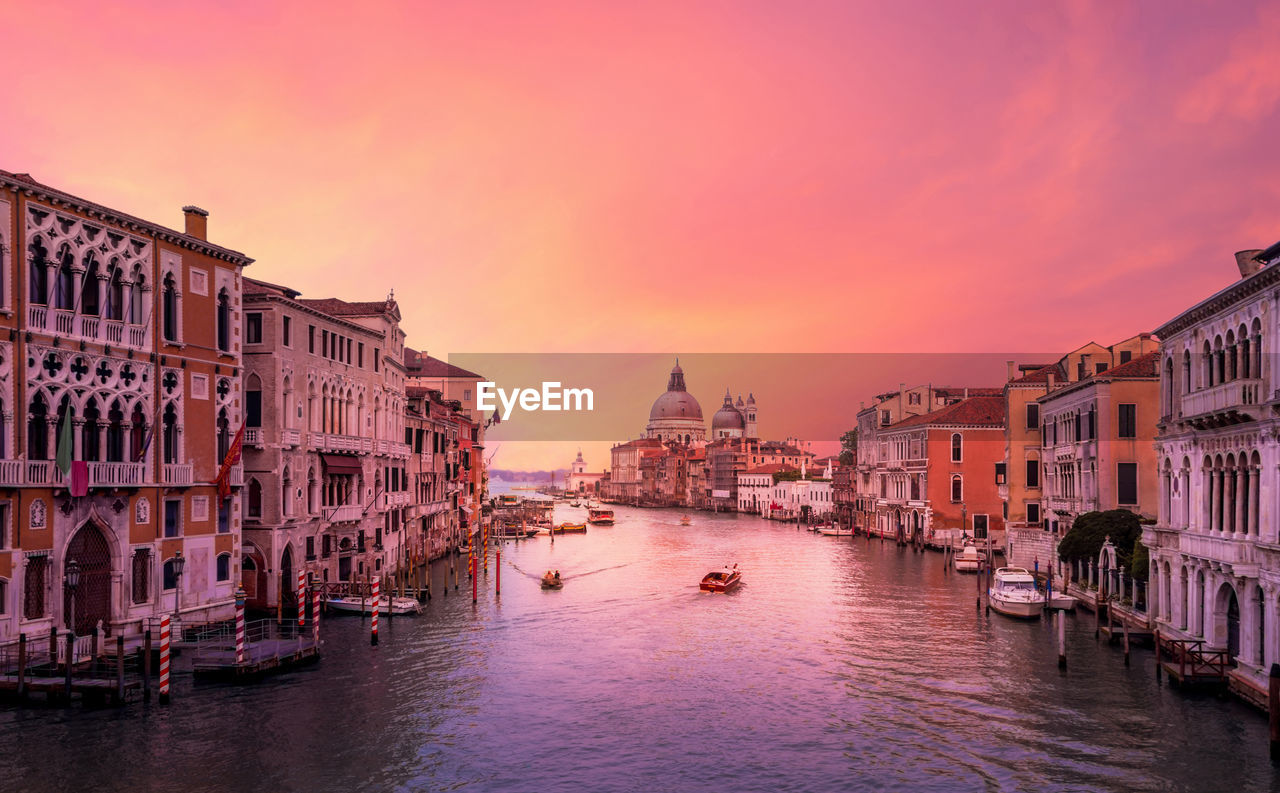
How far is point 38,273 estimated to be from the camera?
28344 millimetres

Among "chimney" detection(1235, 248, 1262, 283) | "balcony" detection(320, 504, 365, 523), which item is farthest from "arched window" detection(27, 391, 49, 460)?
"chimney" detection(1235, 248, 1262, 283)

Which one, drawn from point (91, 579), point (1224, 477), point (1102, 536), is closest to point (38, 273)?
point (91, 579)

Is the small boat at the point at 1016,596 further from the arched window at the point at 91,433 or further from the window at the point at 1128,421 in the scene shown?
the arched window at the point at 91,433

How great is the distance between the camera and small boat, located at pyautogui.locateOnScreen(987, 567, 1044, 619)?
43.0 metres

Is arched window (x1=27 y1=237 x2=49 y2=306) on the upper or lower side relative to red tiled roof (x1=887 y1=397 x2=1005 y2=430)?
upper

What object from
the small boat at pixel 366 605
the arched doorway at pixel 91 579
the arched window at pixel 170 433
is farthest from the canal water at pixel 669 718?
the arched window at pixel 170 433

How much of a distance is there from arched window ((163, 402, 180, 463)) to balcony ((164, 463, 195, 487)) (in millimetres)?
283

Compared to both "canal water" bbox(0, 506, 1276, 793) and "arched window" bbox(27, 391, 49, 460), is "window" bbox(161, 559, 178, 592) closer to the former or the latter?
"canal water" bbox(0, 506, 1276, 793)

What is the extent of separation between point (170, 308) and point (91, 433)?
16.3 ft

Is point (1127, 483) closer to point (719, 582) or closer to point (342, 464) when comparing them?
point (719, 582)

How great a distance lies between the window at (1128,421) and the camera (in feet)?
159

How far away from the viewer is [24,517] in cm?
2733

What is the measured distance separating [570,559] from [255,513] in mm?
39422

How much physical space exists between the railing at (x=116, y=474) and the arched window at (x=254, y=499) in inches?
311
